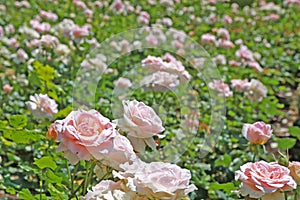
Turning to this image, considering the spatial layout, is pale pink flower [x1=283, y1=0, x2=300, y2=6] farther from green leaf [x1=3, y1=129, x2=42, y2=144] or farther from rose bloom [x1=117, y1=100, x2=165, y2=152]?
rose bloom [x1=117, y1=100, x2=165, y2=152]

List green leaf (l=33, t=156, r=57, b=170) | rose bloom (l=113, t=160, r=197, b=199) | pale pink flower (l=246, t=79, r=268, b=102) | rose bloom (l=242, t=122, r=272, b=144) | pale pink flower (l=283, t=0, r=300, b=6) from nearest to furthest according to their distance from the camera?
rose bloom (l=113, t=160, r=197, b=199) < green leaf (l=33, t=156, r=57, b=170) < rose bloom (l=242, t=122, r=272, b=144) < pale pink flower (l=246, t=79, r=268, b=102) < pale pink flower (l=283, t=0, r=300, b=6)

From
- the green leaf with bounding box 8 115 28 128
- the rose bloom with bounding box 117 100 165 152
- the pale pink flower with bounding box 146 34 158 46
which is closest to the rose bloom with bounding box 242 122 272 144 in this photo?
the rose bloom with bounding box 117 100 165 152

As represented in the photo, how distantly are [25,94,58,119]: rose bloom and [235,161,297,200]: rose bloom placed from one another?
902 mm

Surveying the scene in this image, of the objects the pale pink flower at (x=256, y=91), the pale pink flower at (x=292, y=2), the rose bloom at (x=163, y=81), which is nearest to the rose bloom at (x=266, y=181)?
the rose bloom at (x=163, y=81)

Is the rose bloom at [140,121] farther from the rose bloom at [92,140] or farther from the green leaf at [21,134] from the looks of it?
the green leaf at [21,134]

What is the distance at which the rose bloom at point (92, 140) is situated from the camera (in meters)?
1.11

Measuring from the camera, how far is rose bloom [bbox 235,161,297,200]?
1.14 m

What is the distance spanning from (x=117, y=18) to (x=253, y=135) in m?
3.76

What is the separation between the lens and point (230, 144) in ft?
9.09

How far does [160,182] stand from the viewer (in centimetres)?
102

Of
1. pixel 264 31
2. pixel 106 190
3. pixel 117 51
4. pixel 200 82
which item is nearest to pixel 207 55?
pixel 200 82

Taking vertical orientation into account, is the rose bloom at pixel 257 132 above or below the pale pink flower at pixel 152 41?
below

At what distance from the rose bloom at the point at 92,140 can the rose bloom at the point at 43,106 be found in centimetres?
80

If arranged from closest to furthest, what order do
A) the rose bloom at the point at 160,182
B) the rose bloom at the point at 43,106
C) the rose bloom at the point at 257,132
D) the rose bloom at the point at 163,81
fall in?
the rose bloom at the point at 160,182 < the rose bloom at the point at 257,132 < the rose bloom at the point at 43,106 < the rose bloom at the point at 163,81
